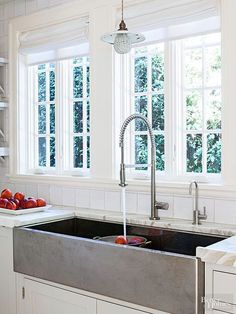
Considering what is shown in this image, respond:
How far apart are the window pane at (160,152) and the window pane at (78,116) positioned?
2.39 feet

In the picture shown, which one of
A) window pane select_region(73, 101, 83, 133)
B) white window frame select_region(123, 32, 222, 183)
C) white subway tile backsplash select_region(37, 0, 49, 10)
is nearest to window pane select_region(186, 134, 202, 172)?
white window frame select_region(123, 32, 222, 183)

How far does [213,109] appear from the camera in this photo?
8.71 ft

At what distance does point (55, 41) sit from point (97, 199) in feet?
4.11

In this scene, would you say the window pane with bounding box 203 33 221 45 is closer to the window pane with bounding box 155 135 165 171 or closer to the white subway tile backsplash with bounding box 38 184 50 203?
the window pane with bounding box 155 135 165 171

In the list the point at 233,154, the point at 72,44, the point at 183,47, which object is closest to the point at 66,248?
the point at 233,154

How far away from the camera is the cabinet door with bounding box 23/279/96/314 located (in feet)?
7.39

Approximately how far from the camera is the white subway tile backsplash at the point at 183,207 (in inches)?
103

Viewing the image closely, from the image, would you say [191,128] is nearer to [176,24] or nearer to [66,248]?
[176,24]

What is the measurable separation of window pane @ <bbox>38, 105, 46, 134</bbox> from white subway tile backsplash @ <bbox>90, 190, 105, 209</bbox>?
0.84 m

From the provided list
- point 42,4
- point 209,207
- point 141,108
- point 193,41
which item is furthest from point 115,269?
point 42,4

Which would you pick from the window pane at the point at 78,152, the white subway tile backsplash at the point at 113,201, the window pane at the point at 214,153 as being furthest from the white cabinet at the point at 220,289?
the window pane at the point at 78,152

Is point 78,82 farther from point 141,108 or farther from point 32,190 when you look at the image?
point 32,190

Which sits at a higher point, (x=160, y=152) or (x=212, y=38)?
(x=212, y=38)

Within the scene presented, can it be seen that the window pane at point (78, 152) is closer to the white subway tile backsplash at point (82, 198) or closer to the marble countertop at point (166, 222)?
the white subway tile backsplash at point (82, 198)
